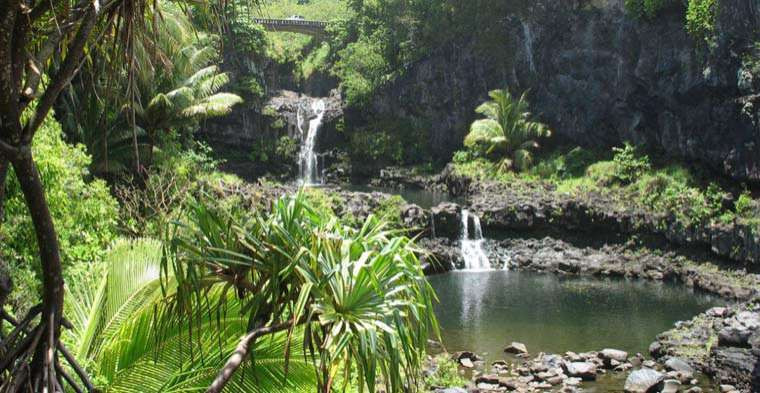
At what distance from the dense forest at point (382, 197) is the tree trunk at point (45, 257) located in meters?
0.01

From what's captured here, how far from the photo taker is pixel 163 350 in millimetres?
4797

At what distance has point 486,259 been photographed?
2489 cm

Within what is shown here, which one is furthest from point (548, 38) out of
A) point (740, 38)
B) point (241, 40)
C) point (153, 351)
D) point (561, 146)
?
point (153, 351)

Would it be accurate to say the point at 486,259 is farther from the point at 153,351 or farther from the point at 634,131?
the point at 153,351

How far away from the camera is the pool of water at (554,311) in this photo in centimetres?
1650

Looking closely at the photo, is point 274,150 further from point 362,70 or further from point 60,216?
point 60,216

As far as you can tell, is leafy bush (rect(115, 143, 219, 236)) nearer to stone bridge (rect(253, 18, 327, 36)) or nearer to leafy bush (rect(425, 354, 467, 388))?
leafy bush (rect(425, 354, 467, 388))

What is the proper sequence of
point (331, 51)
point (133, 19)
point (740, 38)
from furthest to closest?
point (331, 51) → point (740, 38) → point (133, 19)

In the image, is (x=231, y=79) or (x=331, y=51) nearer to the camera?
(x=231, y=79)

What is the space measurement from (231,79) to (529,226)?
760 inches

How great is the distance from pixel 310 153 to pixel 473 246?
15.5m

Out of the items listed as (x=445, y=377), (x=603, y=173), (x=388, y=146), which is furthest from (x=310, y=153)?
(x=445, y=377)

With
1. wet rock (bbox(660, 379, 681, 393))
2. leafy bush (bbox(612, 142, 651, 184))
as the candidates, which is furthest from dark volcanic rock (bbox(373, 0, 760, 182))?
wet rock (bbox(660, 379, 681, 393))

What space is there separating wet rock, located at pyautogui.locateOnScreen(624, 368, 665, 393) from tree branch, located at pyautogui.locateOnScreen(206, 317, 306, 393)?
34.6 ft
